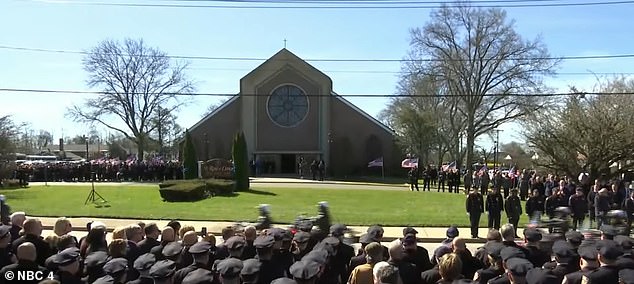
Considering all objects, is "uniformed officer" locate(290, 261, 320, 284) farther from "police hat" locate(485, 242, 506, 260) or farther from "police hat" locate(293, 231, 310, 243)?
"police hat" locate(485, 242, 506, 260)

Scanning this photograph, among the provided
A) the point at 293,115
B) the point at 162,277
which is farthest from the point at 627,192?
the point at 293,115

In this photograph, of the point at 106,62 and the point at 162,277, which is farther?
the point at 106,62

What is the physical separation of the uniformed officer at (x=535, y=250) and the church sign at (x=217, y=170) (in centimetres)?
2927

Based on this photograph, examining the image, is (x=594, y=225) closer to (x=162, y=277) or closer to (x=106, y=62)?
(x=162, y=277)

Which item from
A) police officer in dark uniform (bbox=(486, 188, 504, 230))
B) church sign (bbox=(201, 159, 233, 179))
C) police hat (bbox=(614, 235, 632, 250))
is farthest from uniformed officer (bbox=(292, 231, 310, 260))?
church sign (bbox=(201, 159, 233, 179))

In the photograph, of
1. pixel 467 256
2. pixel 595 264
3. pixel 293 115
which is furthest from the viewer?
pixel 293 115

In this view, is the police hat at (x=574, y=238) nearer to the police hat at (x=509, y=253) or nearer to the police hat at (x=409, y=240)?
the police hat at (x=509, y=253)

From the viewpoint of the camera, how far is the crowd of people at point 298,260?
6.03 meters

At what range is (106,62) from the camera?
65.5 metres

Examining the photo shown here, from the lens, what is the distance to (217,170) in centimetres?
3659

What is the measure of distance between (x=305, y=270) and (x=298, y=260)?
184 cm

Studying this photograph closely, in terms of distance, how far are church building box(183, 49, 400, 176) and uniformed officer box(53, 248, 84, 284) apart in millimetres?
54082

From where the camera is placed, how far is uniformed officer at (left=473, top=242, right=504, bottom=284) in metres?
6.70

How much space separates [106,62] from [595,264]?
2537 inches
